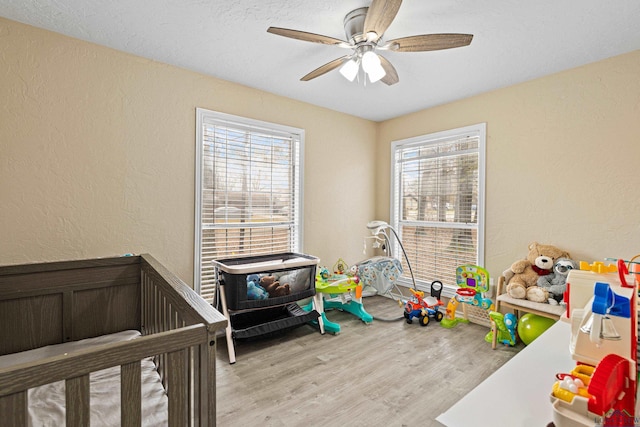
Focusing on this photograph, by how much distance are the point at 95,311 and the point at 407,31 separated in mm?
2655

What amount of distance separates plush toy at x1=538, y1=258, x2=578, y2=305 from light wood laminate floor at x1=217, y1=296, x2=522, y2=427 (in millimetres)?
535

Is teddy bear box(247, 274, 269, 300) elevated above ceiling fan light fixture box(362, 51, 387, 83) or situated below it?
below

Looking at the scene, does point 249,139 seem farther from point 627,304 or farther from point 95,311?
point 627,304

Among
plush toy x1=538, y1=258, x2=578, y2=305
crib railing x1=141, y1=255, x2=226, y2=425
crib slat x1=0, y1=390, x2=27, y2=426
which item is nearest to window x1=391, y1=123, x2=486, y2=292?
plush toy x1=538, y1=258, x2=578, y2=305

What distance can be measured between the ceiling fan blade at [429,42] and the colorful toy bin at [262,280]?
6.05ft

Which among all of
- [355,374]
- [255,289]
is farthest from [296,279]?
[355,374]

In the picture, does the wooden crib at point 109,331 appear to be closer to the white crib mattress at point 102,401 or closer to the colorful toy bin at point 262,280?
the white crib mattress at point 102,401

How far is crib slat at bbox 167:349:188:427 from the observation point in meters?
0.92

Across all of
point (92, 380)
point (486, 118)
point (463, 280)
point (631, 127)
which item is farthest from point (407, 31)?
point (92, 380)

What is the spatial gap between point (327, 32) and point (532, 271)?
2617 millimetres

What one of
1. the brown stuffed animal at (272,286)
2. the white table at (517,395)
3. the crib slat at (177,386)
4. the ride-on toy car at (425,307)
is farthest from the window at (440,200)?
the crib slat at (177,386)

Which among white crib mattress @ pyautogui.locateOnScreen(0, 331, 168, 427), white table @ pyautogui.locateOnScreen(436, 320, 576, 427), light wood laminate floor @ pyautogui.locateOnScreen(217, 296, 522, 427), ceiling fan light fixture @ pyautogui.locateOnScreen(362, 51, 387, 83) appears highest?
ceiling fan light fixture @ pyautogui.locateOnScreen(362, 51, 387, 83)

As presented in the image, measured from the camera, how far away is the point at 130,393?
0.86 m

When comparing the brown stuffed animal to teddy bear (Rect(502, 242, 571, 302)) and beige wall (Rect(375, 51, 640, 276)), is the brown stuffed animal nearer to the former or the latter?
teddy bear (Rect(502, 242, 571, 302))
